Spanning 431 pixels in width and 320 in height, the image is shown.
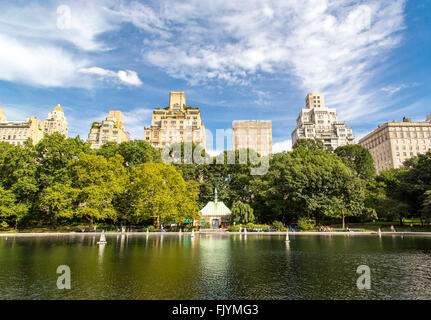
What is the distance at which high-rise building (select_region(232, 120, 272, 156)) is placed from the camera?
6427 inches

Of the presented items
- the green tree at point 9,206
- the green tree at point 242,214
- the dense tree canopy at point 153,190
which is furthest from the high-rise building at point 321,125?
the green tree at point 9,206

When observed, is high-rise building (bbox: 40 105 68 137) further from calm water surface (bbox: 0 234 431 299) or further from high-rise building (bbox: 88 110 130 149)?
calm water surface (bbox: 0 234 431 299)

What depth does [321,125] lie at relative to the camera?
144500mm

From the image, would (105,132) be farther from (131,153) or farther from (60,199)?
(60,199)

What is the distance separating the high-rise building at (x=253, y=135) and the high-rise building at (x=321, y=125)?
53.9 ft

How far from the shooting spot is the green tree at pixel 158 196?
4788 centimetres

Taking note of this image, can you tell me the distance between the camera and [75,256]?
2178cm

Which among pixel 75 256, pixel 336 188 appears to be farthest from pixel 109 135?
pixel 75 256

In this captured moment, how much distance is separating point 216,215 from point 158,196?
17667mm
